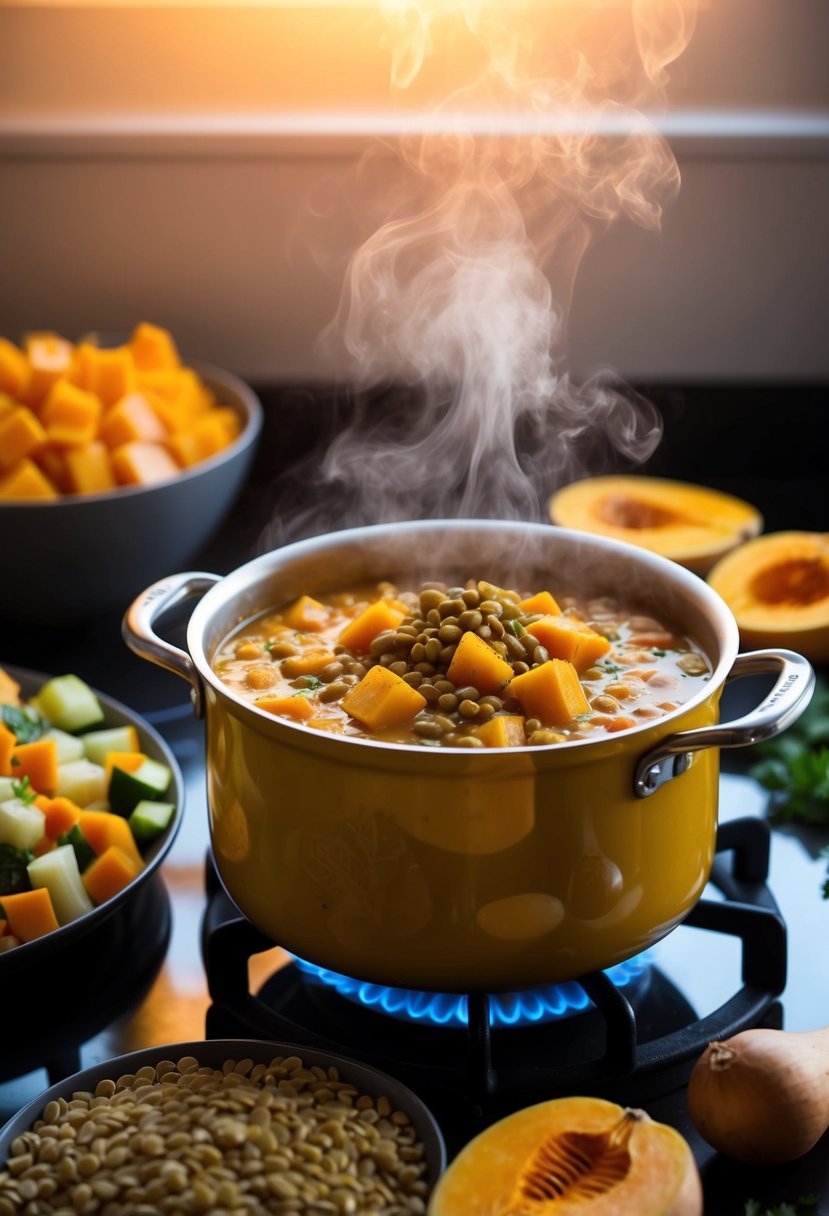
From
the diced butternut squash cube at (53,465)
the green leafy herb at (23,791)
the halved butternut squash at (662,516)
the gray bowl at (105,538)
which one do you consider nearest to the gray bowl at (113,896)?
the green leafy herb at (23,791)

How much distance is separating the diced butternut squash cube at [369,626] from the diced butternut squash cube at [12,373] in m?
→ 0.77

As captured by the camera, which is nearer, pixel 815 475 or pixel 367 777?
pixel 367 777

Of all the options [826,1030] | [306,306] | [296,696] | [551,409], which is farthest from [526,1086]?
[306,306]

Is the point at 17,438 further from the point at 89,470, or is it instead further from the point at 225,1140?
the point at 225,1140

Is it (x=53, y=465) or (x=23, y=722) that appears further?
(x=53, y=465)

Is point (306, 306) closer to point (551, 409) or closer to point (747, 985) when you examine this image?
point (551, 409)

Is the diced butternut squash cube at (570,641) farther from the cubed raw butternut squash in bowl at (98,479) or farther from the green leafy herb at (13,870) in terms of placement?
the cubed raw butternut squash in bowl at (98,479)

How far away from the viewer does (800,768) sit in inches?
57.1

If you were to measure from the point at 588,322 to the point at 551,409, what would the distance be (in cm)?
16

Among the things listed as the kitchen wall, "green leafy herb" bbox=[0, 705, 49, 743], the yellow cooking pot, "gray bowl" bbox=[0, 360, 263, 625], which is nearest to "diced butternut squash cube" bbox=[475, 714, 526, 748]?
the yellow cooking pot

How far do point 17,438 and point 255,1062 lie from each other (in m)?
0.95

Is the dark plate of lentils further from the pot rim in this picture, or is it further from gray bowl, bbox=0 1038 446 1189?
the pot rim

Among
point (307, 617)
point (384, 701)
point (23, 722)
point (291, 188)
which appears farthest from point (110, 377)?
point (384, 701)

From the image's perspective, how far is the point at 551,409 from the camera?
2.08 m
